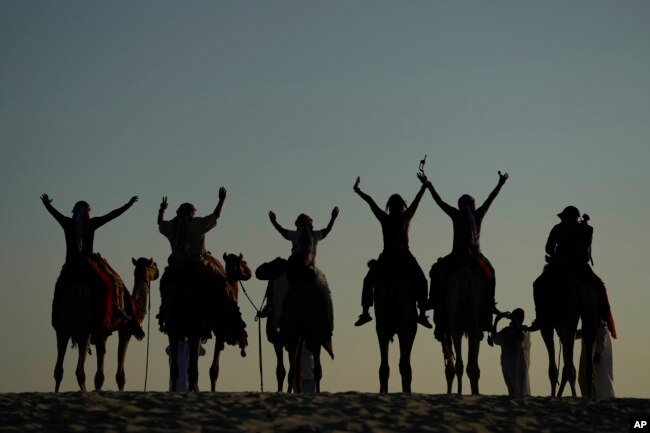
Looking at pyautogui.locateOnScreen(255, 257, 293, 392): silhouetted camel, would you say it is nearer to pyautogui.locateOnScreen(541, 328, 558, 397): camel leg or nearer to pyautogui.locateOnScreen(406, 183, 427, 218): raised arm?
pyautogui.locateOnScreen(406, 183, 427, 218): raised arm

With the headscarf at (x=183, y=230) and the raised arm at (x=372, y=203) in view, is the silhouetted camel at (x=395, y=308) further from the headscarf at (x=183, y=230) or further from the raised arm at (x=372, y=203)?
the headscarf at (x=183, y=230)

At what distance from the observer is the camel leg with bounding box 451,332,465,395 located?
29266 mm

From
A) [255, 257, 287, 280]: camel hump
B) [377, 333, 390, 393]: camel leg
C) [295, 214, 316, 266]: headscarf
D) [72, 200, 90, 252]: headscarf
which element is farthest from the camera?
[255, 257, 287, 280]: camel hump

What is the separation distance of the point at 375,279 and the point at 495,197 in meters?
2.43

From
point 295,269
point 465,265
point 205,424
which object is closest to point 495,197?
point 465,265

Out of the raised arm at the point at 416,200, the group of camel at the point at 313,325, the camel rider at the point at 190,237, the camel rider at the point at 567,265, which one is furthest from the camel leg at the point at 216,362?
the camel rider at the point at 567,265

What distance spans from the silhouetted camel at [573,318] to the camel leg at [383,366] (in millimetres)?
3073

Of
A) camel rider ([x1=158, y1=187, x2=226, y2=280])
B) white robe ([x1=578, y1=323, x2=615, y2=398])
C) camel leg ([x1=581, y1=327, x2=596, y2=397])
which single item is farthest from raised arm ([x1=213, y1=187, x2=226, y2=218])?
white robe ([x1=578, y1=323, x2=615, y2=398])

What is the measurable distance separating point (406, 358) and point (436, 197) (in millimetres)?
2678

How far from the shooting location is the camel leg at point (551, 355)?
30562mm

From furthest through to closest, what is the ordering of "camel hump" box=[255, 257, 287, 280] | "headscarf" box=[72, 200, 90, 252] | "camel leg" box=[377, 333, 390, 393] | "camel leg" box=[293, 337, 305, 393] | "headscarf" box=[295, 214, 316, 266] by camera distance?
"camel hump" box=[255, 257, 287, 280] < "headscarf" box=[72, 200, 90, 252] < "headscarf" box=[295, 214, 316, 266] < "camel leg" box=[293, 337, 305, 393] < "camel leg" box=[377, 333, 390, 393]

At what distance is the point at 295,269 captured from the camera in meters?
30.4

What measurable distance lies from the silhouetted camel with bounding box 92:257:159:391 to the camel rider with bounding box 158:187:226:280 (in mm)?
1895

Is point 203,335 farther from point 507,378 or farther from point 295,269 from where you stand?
point 507,378
